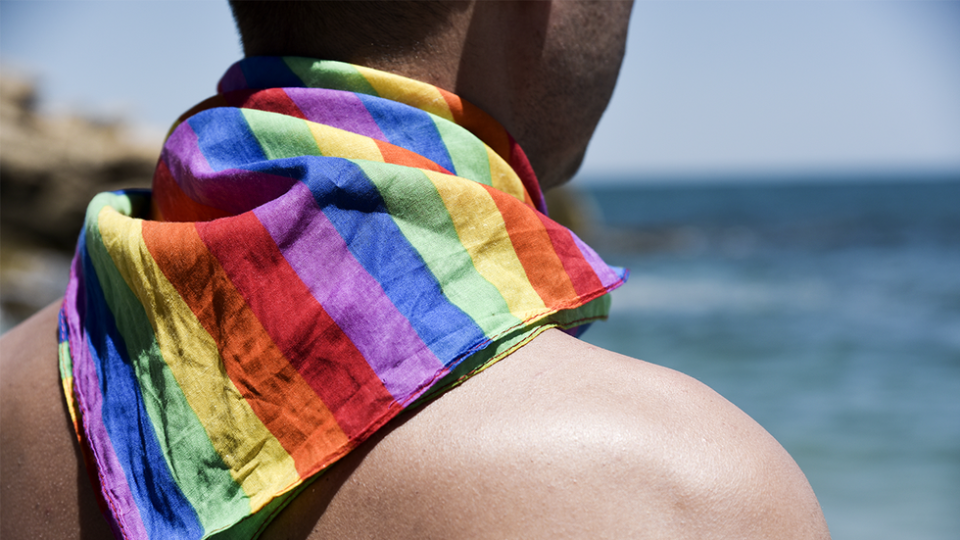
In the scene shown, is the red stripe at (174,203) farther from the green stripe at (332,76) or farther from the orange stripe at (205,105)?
the green stripe at (332,76)

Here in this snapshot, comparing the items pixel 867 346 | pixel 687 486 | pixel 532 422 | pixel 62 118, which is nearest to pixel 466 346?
pixel 532 422

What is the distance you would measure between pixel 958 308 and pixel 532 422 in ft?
36.9

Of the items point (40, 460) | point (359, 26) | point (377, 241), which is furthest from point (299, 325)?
point (40, 460)

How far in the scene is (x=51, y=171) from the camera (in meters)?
10.5

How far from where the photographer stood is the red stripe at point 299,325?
2.57 ft

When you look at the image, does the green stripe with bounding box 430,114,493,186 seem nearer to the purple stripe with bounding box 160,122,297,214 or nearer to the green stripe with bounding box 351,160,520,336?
the green stripe with bounding box 351,160,520,336

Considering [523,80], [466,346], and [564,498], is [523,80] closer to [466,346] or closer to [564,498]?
[466,346]

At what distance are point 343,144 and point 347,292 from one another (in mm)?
215

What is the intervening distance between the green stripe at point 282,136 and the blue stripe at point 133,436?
1.17 feet

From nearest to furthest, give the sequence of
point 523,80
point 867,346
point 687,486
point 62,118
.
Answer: point 687,486 → point 523,80 → point 867,346 → point 62,118

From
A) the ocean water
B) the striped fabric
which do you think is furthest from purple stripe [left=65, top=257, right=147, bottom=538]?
the ocean water

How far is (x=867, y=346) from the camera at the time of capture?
805cm

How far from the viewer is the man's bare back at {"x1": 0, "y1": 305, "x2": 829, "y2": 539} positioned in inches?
28.1

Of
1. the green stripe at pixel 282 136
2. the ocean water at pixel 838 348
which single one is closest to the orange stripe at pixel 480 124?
the green stripe at pixel 282 136
